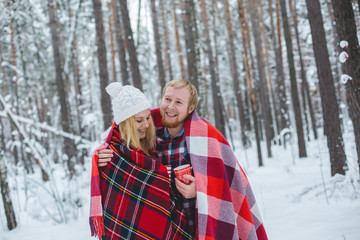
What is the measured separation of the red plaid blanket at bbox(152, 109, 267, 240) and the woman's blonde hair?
36 centimetres

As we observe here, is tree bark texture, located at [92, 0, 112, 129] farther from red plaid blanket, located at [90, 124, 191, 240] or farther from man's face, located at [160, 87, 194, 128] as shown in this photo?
red plaid blanket, located at [90, 124, 191, 240]

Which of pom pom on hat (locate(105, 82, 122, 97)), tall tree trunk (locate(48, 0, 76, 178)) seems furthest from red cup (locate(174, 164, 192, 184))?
tall tree trunk (locate(48, 0, 76, 178))

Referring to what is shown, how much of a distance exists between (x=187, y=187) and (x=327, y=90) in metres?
5.15

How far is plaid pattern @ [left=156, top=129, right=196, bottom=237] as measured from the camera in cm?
227

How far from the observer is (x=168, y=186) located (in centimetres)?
219

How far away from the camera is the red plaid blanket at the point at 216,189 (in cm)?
213

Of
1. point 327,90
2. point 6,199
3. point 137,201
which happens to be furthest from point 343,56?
point 6,199

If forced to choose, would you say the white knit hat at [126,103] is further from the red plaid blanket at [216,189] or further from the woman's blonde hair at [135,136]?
the red plaid blanket at [216,189]

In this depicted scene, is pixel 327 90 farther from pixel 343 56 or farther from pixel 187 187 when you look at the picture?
pixel 187 187

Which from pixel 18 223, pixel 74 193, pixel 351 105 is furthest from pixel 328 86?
pixel 18 223

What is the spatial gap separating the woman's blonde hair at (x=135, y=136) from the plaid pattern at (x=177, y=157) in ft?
0.37

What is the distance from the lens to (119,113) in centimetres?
237

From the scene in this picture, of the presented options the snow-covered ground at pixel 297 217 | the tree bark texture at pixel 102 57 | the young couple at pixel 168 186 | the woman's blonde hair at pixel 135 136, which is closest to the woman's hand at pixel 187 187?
the young couple at pixel 168 186

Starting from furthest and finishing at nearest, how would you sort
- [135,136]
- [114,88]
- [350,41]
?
[350,41] → [114,88] → [135,136]
